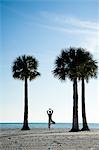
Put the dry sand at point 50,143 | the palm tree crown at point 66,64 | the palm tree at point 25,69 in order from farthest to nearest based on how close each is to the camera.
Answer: the palm tree at point 25,69
the palm tree crown at point 66,64
the dry sand at point 50,143

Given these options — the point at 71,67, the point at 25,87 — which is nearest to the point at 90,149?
the point at 71,67

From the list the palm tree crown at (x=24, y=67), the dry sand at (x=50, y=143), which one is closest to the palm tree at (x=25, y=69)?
the palm tree crown at (x=24, y=67)

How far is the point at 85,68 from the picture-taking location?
42.8 m

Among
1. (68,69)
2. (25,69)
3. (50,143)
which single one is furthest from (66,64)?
(50,143)

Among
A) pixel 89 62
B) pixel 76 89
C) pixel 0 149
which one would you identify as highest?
pixel 89 62

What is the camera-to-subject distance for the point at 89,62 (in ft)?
143

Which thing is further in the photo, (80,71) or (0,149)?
(80,71)

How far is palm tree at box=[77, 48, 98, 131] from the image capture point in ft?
137

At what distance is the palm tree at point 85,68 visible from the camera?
4184 centimetres

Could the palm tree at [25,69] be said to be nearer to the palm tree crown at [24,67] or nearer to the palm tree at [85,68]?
the palm tree crown at [24,67]

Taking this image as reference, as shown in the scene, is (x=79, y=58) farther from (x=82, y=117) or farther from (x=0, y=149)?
(x=0, y=149)

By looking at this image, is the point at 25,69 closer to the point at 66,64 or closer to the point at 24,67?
the point at 24,67

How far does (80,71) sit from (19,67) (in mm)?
9523

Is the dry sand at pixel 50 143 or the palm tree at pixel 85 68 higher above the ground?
the palm tree at pixel 85 68
